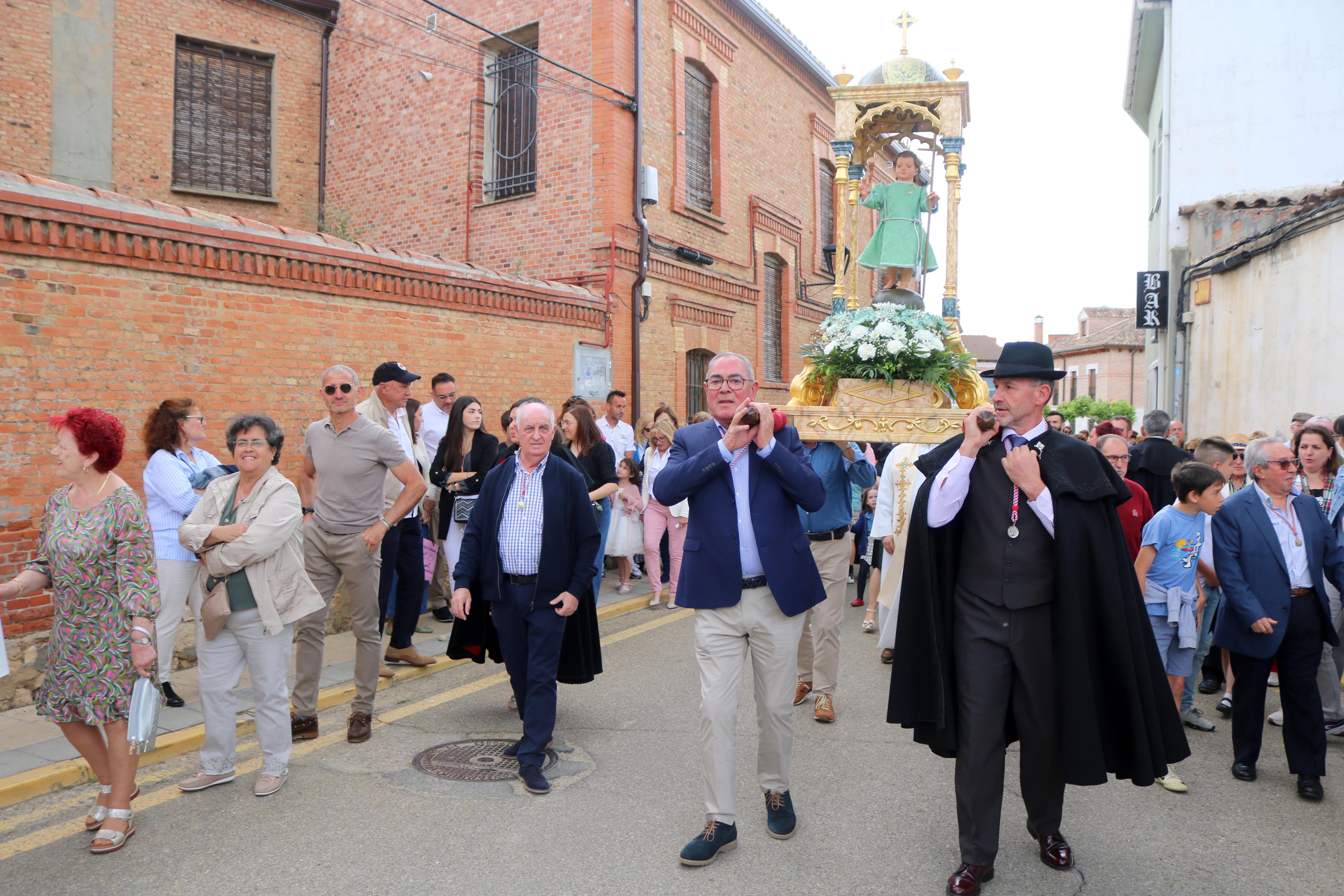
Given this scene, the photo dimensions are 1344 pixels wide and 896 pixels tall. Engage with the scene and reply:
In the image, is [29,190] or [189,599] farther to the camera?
[29,190]

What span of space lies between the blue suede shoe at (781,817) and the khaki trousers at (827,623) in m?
1.80

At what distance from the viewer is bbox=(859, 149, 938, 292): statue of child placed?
25.0 ft

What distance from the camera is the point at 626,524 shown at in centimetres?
1038

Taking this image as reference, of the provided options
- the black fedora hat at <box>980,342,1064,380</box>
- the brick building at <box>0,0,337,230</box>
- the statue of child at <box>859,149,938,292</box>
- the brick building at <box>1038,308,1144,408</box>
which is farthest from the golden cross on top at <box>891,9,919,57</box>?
the brick building at <box>1038,308,1144,408</box>

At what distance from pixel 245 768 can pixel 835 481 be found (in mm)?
4081

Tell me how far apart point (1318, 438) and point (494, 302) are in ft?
27.6

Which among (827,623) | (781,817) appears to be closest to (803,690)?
(827,623)

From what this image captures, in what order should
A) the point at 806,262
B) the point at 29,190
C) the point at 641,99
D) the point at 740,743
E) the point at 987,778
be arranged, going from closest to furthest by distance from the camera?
1. the point at 987,778
2. the point at 740,743
3. the point at 29,190
4. the point at 641,99
5. the point at 806,262

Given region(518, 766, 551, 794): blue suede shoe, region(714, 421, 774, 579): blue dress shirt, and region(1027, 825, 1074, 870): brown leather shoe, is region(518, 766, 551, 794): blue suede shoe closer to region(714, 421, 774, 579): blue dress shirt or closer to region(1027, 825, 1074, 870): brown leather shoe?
region(714, 421, 774, 579): blue dress shirt

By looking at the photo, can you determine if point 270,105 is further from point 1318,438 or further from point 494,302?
point 1318,438

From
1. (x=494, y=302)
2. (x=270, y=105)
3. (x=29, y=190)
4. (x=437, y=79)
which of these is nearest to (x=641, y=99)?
(x=437, y=79)

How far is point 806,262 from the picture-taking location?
65.0 feet

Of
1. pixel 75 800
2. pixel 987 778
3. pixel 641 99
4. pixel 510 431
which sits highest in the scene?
pixel 641 99

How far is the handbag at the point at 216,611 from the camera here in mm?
4656
